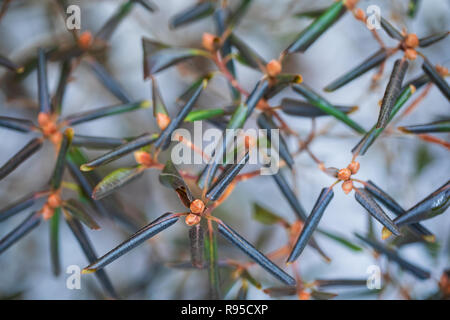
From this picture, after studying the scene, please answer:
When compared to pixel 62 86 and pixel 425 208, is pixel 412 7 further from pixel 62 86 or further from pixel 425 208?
pixel 62 86

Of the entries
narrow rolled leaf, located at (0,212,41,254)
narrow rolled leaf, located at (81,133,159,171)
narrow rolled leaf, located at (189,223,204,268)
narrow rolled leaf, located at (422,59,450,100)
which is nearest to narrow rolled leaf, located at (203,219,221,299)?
narrow rolled leaf, located at (189,223,204,268)

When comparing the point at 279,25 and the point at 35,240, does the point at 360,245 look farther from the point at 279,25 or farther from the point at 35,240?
the point at 35,240

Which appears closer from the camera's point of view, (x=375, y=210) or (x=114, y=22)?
(x=375, y=210)

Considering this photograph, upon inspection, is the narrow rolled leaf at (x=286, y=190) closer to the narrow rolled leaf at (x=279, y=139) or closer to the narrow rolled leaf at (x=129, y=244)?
the narrow rolled leaf at (x=279, y=139)

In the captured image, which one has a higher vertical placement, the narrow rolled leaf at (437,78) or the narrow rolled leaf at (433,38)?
the narrow rolled leaf at (433,38)

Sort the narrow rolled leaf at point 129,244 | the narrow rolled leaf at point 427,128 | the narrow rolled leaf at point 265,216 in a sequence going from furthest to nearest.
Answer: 1. the narrow rolled leaf at point 265,216
2. the narrow rolled leaf at point 427,128
3. the narrow rolled leaf at point 129,244

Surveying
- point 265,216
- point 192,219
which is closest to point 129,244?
point 192,219

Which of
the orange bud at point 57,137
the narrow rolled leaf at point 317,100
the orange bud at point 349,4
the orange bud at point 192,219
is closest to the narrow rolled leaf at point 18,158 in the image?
the orange bud at point 57,137
